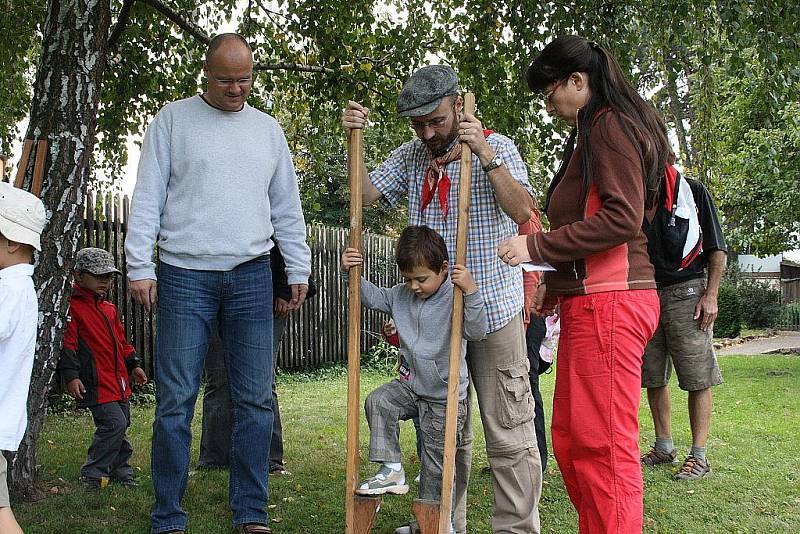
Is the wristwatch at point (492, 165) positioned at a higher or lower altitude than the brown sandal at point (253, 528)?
higher

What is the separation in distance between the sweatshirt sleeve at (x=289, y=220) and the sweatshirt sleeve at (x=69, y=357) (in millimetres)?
1471

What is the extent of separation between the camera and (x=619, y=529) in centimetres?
283

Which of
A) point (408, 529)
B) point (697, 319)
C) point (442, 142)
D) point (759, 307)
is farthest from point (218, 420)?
point (759, 307)

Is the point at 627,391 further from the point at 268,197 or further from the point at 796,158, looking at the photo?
the point at 796,158

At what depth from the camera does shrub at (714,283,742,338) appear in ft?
66.5

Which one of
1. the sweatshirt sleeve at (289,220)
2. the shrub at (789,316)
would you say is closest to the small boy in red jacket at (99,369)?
the sweatshirt sleeve at (289,220)

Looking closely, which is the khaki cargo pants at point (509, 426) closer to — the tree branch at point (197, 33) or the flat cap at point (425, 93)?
the flat cap at point (425, 93)

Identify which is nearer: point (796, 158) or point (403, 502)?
point (403, 502)

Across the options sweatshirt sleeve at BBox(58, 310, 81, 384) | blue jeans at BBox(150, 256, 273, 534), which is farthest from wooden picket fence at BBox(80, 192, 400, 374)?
blue jeans at BBox(150, 256, 273, 534)

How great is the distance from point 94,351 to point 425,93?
279cm

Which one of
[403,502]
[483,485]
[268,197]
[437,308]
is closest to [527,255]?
[437,308]

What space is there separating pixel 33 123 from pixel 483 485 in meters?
3.19

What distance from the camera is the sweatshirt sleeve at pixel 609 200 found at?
2.79 m

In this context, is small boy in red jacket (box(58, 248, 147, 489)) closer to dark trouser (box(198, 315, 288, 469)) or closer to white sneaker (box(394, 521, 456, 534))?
dark trouser (box(198, 315, 288, 469))
